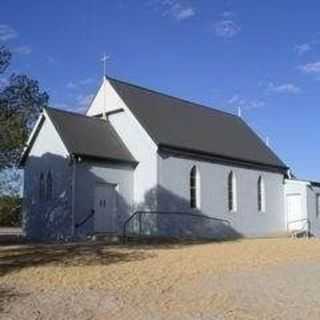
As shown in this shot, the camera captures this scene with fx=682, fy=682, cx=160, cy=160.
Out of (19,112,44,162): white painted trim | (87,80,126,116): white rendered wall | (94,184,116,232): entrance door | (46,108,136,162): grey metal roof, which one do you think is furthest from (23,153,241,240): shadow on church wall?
(87,80,126,116): white rendered wall

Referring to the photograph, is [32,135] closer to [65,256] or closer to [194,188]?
[194,188]

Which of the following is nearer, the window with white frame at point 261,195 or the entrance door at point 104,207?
→ the entrance door at point 104,207

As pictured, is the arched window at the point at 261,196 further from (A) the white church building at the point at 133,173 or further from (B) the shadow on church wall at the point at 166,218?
(B) the shadow on church wall at the point at 166,218

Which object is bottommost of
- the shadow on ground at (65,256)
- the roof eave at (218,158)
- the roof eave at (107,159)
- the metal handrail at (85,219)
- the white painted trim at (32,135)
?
the shadow on ground at (65,256)

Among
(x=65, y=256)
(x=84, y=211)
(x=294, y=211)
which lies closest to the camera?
(x=65, y=256)

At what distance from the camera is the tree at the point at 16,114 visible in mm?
29222

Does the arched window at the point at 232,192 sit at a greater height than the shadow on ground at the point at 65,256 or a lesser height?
greater

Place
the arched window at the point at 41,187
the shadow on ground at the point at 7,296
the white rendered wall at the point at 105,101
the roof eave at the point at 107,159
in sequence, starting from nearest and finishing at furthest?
the shadow on ground at the point at 7,296
the roof eave at the point at 107,159
the arched window at the point at 41,187
the white rendered wall at the point at 105,101

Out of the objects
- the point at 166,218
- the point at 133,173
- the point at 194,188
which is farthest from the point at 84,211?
the point at 194,188

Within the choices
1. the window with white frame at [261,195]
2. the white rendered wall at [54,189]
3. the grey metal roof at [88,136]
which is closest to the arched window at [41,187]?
the white rendered wall at [54,189]

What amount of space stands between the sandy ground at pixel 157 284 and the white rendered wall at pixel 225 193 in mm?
10745

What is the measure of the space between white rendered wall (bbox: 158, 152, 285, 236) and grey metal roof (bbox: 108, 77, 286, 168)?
0.86 m

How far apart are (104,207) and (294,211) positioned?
1693 centimetres

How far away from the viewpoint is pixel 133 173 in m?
36.0
